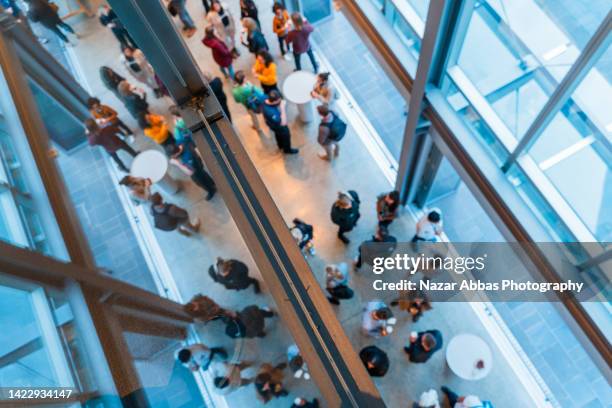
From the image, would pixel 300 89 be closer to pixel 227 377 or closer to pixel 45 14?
pixel 227 377

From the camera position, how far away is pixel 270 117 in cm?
756

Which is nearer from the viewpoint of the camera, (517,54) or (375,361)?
(517,54)

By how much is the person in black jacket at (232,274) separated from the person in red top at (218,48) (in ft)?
13.3

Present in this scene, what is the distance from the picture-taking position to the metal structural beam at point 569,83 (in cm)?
333

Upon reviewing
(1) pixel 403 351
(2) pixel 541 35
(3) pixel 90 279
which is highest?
(3) pixel 90 279

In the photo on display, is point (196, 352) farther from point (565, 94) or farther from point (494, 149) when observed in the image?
point (565, 94)

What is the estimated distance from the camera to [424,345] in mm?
6105

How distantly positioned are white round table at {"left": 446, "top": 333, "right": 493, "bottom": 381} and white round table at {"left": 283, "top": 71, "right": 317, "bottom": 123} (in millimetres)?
4789

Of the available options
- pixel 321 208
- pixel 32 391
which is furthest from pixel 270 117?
pixel 32 391

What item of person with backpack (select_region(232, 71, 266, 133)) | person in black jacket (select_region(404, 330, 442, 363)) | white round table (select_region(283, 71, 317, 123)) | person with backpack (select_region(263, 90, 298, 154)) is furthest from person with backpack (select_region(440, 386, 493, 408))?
person with backpack (select_region(232, 71, 266, 133))

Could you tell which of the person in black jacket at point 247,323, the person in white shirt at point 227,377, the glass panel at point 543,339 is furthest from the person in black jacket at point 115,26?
the glass panel at point 543,339

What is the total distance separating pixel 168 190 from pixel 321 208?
3000 mm

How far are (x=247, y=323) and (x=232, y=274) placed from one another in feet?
2.81

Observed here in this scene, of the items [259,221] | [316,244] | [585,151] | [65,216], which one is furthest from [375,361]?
[65,216]
